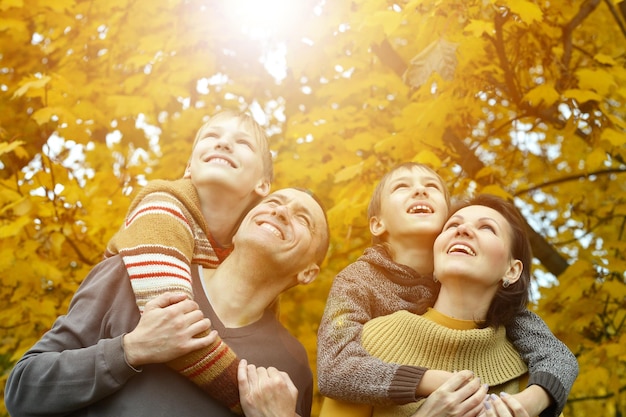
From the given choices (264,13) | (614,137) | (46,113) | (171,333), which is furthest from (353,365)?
(264,13)

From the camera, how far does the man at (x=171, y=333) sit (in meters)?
1.98

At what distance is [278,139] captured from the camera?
14.8 feet

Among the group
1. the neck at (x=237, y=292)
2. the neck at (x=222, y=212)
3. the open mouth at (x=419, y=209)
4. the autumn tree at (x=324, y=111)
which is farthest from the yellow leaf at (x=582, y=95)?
the neck at (x=237, y=292)

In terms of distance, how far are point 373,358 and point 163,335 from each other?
0.62 m

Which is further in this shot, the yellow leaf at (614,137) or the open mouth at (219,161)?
the yellow leaf at (614,137)

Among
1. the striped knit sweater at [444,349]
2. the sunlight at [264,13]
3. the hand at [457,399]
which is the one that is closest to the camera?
the hand at [457,399]

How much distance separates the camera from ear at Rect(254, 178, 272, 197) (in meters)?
2.55

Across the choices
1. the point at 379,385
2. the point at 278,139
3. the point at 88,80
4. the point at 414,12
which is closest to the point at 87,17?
the point at 88,80

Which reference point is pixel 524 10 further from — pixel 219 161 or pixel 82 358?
pixel 82 358

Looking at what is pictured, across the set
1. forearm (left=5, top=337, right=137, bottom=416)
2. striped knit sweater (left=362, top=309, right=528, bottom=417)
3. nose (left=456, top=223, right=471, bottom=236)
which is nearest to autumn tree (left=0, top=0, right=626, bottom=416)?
nose (left=456, top=223, right=471, bottom=236)

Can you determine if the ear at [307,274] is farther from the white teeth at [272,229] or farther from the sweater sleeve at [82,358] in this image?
the sweater sleeve at [82,358]

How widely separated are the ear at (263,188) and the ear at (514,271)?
94 cm

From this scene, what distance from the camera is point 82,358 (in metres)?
2.00

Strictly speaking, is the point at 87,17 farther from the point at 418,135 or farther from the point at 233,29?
the point at 418,135
